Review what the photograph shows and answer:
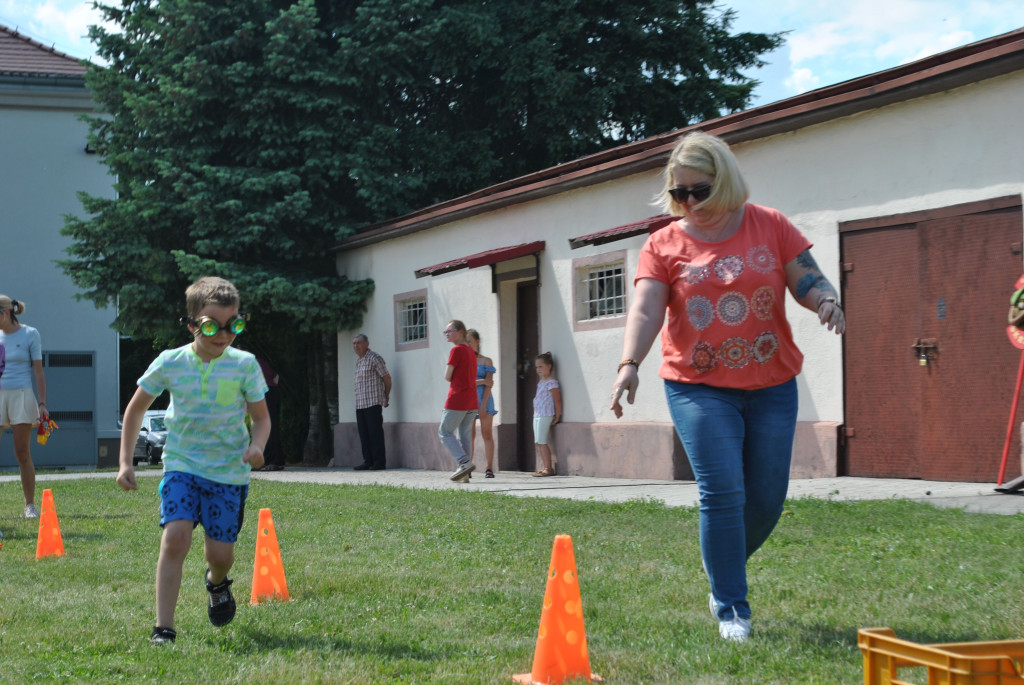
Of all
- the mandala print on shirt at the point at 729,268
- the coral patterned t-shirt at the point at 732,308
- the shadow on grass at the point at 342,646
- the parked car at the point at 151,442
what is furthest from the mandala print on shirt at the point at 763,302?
the parked car at the point at 151,442

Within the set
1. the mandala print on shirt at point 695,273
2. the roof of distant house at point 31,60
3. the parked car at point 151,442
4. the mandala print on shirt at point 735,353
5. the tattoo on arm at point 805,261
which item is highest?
the roof of distant house at point 31,60

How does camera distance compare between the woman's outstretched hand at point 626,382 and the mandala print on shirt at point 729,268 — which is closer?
the woman's outstretched hand at point 626,382

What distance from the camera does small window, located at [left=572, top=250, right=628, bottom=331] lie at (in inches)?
540

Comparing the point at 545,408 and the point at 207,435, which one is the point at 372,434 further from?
the point at 207,435

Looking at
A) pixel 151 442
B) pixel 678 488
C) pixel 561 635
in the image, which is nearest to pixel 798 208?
pixel 678 488

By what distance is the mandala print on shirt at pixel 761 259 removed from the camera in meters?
4.66

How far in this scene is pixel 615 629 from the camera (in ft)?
16.1

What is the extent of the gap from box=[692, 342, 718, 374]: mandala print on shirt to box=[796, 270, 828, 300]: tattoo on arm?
46cm

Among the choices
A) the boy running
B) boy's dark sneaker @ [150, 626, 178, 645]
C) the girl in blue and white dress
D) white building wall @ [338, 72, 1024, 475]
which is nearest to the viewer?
boy's dark sneaker @ [150, 626, 178, 645]

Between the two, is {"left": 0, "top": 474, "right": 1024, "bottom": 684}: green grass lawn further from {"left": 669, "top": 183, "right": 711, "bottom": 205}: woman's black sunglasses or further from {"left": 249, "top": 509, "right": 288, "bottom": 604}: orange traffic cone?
{"left": 669, "top": 183, "right": 711, "bottom": 205}: woman's black sunglasses

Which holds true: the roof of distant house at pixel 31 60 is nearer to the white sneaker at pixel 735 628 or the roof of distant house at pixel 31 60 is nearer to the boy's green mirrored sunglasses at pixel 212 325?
the boy's green mirrored sunglasses at pixel 212 325

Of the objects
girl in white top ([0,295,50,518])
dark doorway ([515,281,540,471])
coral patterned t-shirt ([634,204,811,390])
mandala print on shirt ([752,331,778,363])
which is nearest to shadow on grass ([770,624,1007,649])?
coral patterned t-shirt ([634,204,811,390])

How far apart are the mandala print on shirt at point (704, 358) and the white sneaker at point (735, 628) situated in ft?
3.16

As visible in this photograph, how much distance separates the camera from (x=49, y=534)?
803cm
